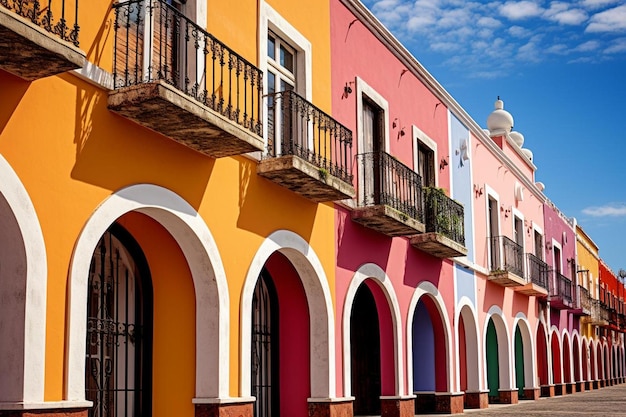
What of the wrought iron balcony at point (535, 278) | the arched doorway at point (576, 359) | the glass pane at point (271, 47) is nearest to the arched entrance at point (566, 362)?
the arched doorway at point (576, 359)

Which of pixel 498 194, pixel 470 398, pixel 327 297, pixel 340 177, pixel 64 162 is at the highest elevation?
pixel 498 194

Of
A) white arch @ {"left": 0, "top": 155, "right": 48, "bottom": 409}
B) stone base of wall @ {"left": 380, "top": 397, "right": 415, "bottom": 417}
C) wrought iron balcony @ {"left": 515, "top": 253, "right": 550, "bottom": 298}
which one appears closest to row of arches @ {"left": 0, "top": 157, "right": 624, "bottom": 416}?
white arch @ {"left": 0, "top": 155, "right": 48, "bottom": 409}

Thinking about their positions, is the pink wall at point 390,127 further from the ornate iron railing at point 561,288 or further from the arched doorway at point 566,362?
the arched doorway at point 566,362

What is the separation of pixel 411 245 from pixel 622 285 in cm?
4498

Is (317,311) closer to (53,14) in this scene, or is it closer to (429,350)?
(429,350)

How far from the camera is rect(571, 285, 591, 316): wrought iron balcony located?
32.1 m

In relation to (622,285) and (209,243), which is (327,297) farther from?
(622,285)

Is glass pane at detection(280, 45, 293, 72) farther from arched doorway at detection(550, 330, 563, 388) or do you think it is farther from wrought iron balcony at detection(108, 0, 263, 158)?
arched doorway at detection(550, 330, 563, 388)

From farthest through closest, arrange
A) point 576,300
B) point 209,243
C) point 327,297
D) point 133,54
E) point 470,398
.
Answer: point 576,300, point 470,398, point 327,297, point 209,243, point 133,54

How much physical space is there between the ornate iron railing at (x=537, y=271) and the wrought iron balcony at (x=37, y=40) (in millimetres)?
19277

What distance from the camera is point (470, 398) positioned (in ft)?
63.0

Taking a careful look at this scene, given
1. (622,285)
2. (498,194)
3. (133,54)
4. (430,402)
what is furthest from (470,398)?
(622,285)

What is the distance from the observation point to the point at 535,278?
987 inches

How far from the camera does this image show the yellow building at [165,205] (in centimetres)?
704
